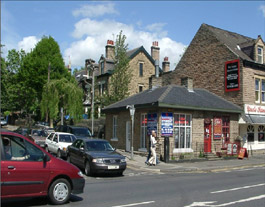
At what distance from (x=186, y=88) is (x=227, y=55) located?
17.0ft

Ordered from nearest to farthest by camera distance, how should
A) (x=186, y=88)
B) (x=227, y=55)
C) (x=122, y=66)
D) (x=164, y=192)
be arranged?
1. (x=164, y=192)
2. (x=186, y=88)
3. (x=227, y=55)
4. (x=122, y=66)

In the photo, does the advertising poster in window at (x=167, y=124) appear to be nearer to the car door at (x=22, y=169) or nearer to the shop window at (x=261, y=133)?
the shop window at (x=261, y=133)

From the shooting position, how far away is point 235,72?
25094 mm

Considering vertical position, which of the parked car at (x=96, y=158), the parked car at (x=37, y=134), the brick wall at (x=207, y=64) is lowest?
the parked car at (x=96, y=158)

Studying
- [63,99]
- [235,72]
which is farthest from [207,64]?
[63,99]

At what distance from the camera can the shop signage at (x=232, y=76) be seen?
24909mm

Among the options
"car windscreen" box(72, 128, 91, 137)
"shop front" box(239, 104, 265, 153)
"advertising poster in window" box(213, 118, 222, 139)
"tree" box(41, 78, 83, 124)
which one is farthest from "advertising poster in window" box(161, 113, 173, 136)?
"tree" box(41, 78, 83, 124)

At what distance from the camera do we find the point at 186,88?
78.5ft

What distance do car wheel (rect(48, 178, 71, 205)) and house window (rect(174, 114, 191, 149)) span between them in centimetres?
1302

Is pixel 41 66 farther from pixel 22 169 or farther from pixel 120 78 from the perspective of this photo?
pixel 22 169

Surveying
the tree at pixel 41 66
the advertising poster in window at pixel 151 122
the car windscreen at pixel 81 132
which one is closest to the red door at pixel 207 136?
the advertising poster in window at pixel 151 122

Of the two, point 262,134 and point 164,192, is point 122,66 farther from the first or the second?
point 164,192

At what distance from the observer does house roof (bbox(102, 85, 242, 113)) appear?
772 inches

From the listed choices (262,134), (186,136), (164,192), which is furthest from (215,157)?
(164,192)
